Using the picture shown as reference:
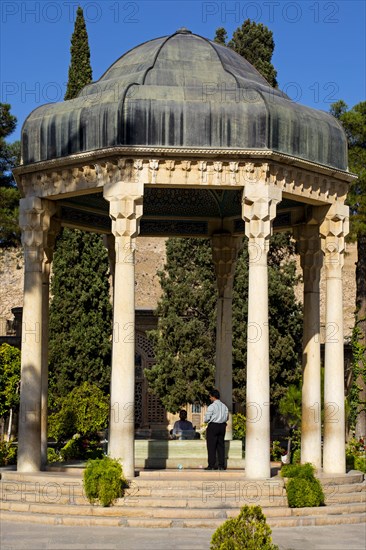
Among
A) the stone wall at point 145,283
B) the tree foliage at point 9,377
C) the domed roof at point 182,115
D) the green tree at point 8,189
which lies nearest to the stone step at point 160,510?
the domed roof at point 182,115

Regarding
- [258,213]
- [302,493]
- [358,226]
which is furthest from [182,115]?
[358,226]

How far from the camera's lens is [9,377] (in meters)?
23.7

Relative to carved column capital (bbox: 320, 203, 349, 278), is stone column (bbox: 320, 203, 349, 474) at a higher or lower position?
lower

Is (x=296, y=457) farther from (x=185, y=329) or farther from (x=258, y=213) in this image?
(x=185, y=329)

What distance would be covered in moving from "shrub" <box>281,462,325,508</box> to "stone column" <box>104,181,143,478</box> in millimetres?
2269

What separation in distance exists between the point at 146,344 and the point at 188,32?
22.7 m

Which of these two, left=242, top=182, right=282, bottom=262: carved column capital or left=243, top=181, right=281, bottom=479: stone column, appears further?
left=242, top=182, right=282, bottom=262: carved column capital

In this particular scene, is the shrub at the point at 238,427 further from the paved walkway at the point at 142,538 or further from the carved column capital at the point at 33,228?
the paved walkway at the point at 142,538

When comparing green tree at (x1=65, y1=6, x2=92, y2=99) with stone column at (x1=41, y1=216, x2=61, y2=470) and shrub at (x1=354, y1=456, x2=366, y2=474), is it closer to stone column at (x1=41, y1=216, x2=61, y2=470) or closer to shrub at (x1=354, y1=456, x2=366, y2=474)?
stone column at (x1=41, y1=216, x2=61, y2=470)

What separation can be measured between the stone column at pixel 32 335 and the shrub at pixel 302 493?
4.13 m

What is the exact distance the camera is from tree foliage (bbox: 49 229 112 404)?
31844mm

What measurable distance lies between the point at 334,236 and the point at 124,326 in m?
4.23

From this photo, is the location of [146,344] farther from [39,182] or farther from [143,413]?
[39,182]

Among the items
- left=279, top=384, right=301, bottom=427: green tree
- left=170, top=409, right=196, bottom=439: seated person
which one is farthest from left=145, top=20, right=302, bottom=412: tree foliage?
left=170, top=409, right=196, bottom=439: seated person
